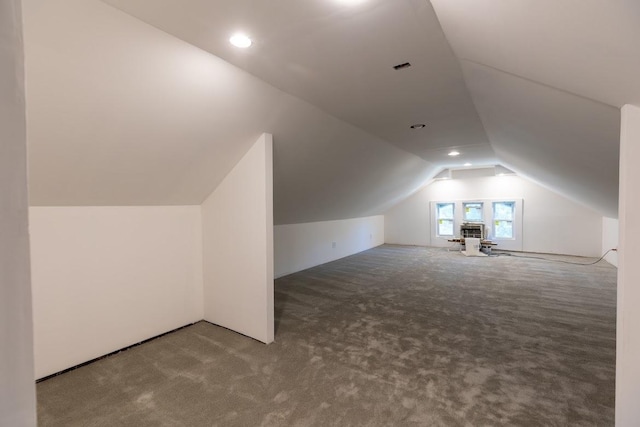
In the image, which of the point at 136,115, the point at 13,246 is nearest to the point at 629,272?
the point at 13,246

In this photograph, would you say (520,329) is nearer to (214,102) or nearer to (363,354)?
(363,354)

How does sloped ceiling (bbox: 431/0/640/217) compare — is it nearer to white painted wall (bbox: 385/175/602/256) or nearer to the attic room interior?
the attic room interior

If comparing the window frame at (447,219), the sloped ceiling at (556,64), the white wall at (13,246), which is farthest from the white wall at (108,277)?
the window frame at (447,219)

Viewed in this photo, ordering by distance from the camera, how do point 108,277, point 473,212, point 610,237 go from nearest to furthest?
point 108,277
point 610,237
point 473,212

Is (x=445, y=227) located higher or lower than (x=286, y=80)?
lower

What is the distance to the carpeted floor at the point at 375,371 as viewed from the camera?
177 centimetres

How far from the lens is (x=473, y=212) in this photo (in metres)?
7.93

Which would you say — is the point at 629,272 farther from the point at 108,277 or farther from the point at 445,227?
the point at 445,227

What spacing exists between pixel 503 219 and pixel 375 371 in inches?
272

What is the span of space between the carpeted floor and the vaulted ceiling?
141cm

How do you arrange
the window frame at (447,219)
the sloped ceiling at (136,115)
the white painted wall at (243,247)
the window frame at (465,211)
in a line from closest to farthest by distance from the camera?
1. the sloped ceiling at (136,115)
2. the white painted wall at (243,247)
3. the window frame at (465,211)
4. the window frame at (447,219)

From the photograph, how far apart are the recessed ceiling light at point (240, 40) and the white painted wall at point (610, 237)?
6.97m

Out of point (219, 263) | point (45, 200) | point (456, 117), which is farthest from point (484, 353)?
point (45, 200)

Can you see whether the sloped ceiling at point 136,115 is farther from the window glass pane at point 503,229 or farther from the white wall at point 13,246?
A: the window glass pane at point 503,229
